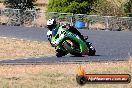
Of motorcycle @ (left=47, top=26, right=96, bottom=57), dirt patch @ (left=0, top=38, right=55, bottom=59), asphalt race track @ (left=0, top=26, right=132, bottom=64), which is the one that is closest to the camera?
motorcycle @ (left=47, top=26, right=96, bottom=57)

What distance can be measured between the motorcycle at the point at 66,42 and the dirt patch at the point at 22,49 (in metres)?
15.4

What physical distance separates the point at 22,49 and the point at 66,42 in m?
19.3

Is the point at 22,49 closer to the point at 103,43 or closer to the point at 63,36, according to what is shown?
the point at 103,43

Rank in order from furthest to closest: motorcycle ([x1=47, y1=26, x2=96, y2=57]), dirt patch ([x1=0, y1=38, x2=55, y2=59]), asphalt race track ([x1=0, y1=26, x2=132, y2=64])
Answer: dirt patch ([x1=0, y1=38, x2=55, y2=59]), asphalt race track ([x1=0, y1=26, x2=132, y2=64]), motorcycle ([x1=47, y1=26, x2=96, y2=57])

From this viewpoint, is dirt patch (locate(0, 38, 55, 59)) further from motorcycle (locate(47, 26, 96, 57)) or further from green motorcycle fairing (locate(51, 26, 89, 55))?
green motorcycle fairing (locate(51, 26, 89, 55))

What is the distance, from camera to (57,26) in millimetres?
11000

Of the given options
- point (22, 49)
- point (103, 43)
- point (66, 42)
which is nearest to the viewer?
point (66, 42)

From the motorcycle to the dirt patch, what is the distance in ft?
50.5

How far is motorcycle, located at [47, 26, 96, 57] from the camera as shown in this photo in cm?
1095

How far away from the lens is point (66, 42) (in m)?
11.5

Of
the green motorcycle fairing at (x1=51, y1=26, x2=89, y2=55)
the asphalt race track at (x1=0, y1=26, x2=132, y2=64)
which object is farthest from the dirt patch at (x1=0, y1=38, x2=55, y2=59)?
the green motorcycle fairing at (x1=51, y1=26, x2=89, y2=55)

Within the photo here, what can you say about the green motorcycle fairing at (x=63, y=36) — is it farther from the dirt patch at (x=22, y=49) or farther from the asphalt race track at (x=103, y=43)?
the dirt patch at (x=22, y=49)

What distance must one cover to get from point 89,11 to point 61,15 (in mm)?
3563

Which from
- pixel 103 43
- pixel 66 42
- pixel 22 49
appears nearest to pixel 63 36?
pixel 66 42
